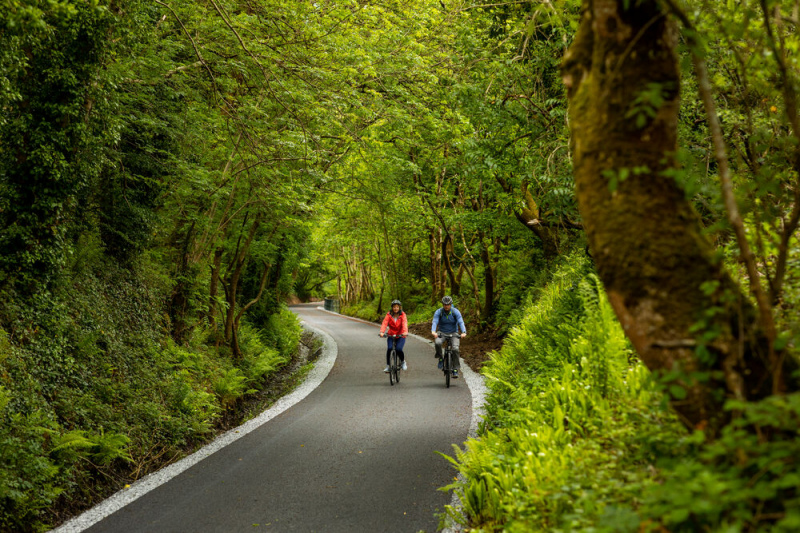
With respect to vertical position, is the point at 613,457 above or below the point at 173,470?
above

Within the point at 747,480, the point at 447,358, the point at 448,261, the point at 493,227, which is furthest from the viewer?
the point at 448,261

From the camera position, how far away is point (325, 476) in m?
6.17

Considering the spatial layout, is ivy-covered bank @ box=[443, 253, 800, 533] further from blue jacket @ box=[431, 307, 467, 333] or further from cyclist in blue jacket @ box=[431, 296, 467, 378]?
blue jacket @ box=[431, 307, 467, 333]

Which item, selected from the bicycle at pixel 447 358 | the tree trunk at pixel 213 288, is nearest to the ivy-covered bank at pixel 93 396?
the tree trunk at pixel 213 288

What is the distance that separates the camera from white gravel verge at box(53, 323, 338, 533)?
5141mm

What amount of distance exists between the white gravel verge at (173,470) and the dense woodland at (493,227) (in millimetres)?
397

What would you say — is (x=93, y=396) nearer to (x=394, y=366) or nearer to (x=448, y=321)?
(x=394, y=366)

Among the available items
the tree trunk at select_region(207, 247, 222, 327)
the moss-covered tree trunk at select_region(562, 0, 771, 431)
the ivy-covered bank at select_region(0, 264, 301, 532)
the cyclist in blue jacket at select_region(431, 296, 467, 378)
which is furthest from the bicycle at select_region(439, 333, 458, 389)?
the moss-covered tree trunk at select_region(562, 0, 771, 431)

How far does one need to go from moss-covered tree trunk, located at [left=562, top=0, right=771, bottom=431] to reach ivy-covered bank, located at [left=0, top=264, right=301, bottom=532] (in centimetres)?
583

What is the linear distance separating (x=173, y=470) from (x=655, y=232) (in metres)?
6.62

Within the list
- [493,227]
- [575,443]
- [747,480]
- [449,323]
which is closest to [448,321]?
[449,323]

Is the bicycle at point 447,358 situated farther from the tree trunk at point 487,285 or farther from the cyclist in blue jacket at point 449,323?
the tree trunk at point 487,285

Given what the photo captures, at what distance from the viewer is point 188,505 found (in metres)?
5.34

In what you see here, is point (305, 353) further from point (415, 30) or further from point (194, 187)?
point (415, 30)
